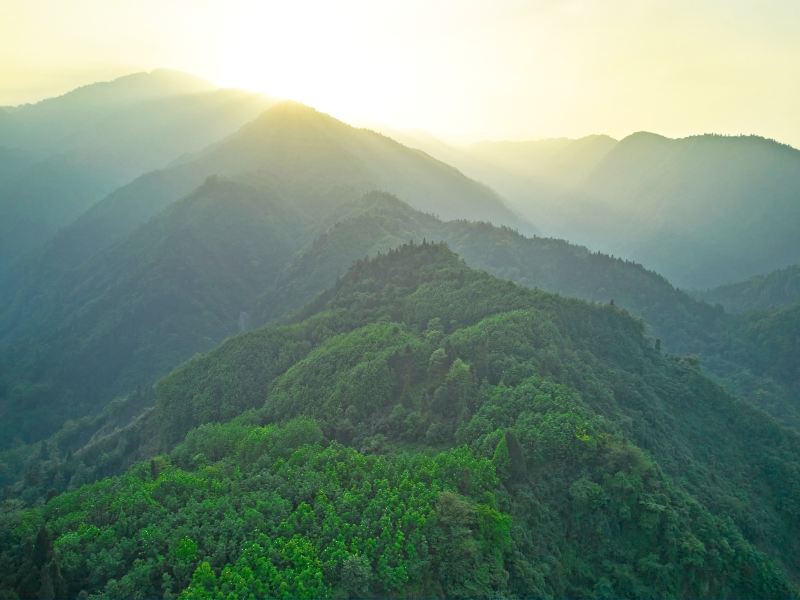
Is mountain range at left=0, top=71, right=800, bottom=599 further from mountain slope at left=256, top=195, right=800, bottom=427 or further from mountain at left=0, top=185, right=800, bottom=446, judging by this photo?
mountain slope at left=256, top=195, right=800, bottom=427

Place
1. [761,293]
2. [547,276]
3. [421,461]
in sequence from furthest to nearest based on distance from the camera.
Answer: [761,293] → [547,276] → [421,461]

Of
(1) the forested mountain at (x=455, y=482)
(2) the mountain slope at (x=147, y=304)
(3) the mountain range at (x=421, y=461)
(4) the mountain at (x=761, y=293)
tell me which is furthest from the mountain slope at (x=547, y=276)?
(1) the forested mountain at (x=455, y=482)

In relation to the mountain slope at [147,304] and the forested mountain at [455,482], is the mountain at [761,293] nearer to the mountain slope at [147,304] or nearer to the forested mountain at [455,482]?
the forested mountain at [455,482]

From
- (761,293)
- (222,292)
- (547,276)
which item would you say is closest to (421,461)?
(547,276)

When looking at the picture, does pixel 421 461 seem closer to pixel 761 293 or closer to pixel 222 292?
pixel 222 292

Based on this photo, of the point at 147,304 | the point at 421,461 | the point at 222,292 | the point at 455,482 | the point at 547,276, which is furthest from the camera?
the point at 222,292

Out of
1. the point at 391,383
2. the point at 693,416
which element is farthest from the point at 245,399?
the point at 693,416

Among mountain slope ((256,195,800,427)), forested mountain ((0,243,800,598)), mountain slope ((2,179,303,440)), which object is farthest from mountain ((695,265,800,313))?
mountain slope ((2,179,303,440))
